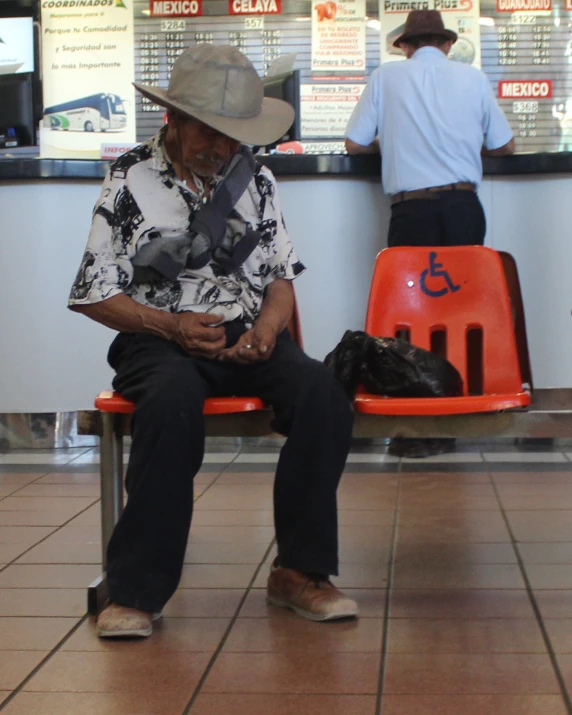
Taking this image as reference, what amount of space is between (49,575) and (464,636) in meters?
1.07

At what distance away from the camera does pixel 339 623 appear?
7.30 feet

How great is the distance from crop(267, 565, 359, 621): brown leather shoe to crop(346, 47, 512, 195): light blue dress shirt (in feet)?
6.91

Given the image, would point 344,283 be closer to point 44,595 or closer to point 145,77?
point 44,595

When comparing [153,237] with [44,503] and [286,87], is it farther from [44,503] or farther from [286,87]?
[286,87]

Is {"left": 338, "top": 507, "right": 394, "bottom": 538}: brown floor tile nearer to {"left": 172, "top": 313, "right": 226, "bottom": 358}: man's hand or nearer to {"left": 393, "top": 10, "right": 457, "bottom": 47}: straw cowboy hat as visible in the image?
{"left": 172, "top": 313, "right": 226, "bottom": 358}: man's hand

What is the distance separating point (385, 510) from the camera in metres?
3.26

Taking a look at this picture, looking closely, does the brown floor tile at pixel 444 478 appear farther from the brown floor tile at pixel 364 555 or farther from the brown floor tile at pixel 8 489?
the brown floor tile at pixel 8 489

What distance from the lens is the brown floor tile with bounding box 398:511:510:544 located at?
2.90m

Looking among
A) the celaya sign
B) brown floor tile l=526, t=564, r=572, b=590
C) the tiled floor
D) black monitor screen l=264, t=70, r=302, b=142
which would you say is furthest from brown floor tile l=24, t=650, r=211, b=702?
the celaya sign

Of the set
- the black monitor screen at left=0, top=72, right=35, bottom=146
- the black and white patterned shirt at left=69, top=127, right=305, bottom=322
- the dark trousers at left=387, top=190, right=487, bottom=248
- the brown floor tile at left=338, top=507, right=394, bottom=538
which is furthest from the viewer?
the black monitor screen at left=0, top=72, right=35, bottom=146

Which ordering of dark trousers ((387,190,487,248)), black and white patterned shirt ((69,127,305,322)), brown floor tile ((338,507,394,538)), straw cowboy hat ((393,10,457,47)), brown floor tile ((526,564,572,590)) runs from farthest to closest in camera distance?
straw cowboy hat ((393,10,457,47)) → dark trousers ((387,190,487,248)) → brown floor tile ((338,507,394,538)) → brown floor tile ((526,564,572,590)) → black and white patterned shirt ((69,127,305,322))

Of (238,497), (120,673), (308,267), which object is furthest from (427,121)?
(120,673)

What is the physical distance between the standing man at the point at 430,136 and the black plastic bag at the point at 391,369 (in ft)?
5.15

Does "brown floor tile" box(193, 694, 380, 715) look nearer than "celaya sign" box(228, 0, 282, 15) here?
Yes
